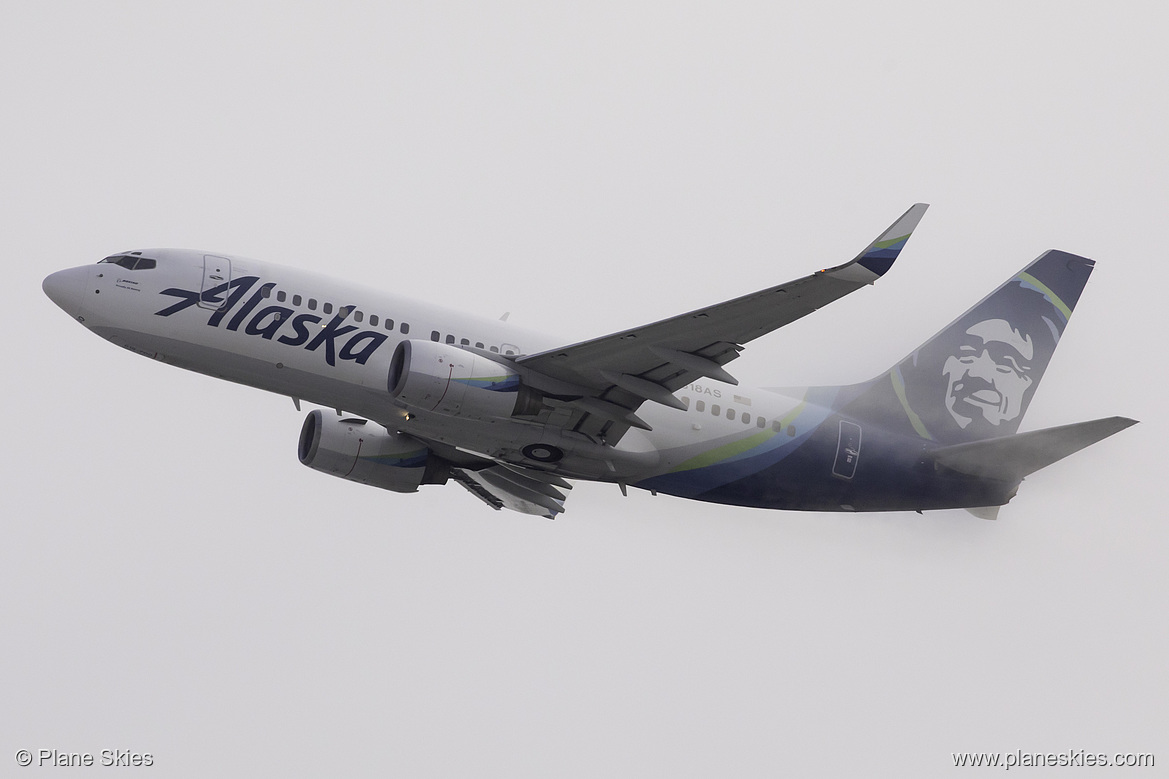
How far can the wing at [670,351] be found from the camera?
21.9 meters

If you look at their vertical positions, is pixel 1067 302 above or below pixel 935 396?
above

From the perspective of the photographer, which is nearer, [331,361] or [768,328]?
[768,328]

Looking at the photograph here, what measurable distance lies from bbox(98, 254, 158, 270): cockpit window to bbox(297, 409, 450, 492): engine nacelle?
6194 millimetres

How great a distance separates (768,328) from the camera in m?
24.1

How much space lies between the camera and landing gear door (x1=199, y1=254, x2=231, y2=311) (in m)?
26.3

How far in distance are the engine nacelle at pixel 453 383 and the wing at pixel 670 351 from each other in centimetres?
59

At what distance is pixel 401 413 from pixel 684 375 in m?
6.49

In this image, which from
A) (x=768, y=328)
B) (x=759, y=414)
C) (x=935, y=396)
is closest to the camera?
(x=768, y=328)

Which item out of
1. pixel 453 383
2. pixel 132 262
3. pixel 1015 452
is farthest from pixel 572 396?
pixel 1015 452

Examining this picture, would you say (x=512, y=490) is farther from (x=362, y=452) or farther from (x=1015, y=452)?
(x=1015, y=452)

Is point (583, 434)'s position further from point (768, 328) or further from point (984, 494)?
point (984, 494)

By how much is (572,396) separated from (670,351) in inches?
108

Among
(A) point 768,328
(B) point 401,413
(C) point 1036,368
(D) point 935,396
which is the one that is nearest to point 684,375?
(A) point 768,328

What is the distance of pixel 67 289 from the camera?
26453 millimetres
